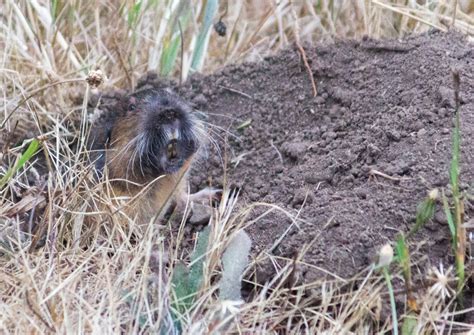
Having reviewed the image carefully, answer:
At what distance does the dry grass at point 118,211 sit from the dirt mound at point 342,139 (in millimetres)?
147

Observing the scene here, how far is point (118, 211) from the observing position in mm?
3029

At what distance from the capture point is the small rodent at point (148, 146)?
343 centimetres

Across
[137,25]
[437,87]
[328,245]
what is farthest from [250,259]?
[137,25]

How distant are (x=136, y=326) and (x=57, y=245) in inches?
30.2

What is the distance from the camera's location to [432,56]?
3.47 metres

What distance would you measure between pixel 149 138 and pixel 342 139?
2.67ft

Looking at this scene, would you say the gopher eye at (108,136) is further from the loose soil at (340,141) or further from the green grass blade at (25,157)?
the green grass blade at (25,157)

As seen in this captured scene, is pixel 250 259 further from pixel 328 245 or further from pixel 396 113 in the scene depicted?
pixel 396 113

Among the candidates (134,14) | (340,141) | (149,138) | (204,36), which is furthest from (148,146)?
(204,36)

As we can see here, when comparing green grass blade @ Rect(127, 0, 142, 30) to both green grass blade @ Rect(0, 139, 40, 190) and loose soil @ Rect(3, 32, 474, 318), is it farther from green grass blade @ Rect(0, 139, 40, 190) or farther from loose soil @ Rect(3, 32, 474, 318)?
green grass blade @ Rect(0, 139, 40, 190)

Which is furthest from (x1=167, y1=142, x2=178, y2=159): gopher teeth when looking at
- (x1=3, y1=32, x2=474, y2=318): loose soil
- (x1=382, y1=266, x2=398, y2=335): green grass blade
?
(x1=382, y1=266, x2=398, y2=335): green grass blade

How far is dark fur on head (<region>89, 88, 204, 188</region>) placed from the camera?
3426mm

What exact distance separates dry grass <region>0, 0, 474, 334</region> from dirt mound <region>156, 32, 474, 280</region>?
147 mm

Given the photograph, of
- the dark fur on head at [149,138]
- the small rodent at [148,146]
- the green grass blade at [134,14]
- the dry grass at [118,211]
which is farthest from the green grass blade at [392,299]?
the green grass blade at [134,14]
